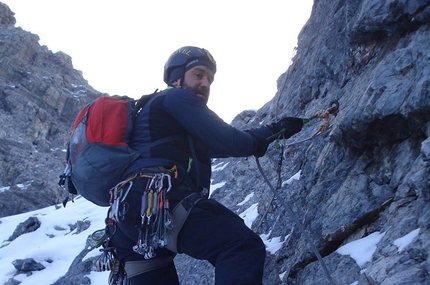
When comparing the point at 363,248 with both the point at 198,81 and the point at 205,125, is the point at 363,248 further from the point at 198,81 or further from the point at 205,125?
the point at 198,81

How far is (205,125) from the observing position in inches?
140

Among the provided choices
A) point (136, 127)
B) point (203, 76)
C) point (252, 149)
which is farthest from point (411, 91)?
point (136, 127)

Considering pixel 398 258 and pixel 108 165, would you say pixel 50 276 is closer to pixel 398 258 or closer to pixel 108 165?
pixel 108 165

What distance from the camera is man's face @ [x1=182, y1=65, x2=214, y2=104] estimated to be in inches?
163

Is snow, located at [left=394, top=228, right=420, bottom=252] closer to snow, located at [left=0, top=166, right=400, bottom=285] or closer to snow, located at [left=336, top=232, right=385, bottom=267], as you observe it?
snow, located at [left=336, top=232, right=385, bottom=267]

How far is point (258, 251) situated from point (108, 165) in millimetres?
1366

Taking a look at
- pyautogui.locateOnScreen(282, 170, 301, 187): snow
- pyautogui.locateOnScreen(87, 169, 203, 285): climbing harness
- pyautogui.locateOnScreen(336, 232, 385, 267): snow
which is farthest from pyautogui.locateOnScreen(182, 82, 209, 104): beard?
pyautogui.locateOnScreen(282, 170, 301, 187): snow

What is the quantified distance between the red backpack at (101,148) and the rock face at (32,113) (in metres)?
43.7

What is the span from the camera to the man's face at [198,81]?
4141 millimetres

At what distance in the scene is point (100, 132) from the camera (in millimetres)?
3551

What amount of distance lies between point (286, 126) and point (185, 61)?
1.17 m

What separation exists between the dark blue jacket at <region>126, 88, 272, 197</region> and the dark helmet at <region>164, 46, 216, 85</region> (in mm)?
505

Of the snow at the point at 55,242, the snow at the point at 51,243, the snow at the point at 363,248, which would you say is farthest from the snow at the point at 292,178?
the snow at the point at 51,243

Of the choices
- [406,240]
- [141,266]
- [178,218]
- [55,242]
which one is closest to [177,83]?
[178,218]
